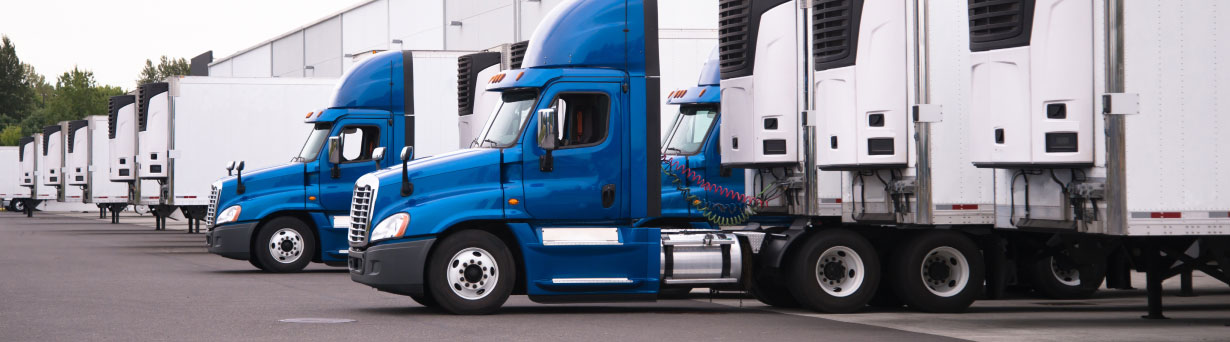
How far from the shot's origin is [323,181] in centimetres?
2192

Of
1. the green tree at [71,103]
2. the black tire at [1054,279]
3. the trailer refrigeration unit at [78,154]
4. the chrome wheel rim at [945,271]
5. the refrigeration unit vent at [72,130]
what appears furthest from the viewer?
the green tree at [71,103]

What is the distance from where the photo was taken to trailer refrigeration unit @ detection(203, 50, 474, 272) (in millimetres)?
21875

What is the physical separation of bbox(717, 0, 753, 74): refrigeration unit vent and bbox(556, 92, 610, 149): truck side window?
6.42 ft

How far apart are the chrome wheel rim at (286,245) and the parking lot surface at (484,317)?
145cm

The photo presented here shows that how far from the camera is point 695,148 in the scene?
58.5ft

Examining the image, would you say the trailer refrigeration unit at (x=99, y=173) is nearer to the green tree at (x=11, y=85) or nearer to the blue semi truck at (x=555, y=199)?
the blue semi truck at (x=555, y=199)

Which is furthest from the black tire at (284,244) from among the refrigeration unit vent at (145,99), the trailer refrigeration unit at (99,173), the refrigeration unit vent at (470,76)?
the trailer refrigeration unit at (99,173)

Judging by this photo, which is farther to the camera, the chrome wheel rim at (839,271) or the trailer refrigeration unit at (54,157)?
the trailer refrigeration unit at (54,157)

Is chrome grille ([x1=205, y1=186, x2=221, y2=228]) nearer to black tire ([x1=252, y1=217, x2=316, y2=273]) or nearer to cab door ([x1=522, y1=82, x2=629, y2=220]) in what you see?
black tire ([x1=252, y1=217, x2=316, y2=273])

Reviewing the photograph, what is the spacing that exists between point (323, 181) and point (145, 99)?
11.9 metres

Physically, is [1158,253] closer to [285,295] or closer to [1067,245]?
[1067,245]

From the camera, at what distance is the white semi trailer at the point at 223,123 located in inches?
1125

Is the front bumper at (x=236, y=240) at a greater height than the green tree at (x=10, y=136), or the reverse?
the green tree at (x=10, y=136)

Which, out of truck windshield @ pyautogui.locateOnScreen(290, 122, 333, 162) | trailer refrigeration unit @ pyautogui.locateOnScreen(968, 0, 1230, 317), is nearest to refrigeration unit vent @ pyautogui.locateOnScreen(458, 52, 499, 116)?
truck windshield @ pyautogui.locateOnScreen(290, 122, 333, 162)
